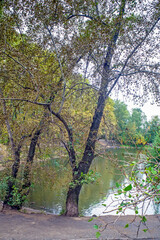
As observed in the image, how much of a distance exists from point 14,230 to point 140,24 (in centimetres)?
679

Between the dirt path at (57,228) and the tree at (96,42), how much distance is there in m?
1.01

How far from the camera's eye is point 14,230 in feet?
18.3

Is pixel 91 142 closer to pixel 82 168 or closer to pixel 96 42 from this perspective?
pixel 82 168

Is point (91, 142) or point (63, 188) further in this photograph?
point (63, 188)

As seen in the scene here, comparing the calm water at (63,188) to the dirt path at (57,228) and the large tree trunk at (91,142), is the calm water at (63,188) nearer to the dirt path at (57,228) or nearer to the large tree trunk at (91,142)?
the large tree trunk at (91,142)

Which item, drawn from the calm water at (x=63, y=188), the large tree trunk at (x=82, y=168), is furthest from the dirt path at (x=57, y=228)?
the calm water at (x=63, y=188)

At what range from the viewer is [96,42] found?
6.67 meters

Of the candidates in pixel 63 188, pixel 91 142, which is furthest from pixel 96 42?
pixel 63 188

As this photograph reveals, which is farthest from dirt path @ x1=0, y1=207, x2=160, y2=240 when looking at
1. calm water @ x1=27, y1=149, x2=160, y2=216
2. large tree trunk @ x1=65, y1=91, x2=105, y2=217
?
calm water @ x1=27, y1=149, x2=160, y2=216

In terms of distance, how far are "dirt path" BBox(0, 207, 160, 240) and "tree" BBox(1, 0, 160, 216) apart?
1006mm

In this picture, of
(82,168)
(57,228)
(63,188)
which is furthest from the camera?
(63,188)

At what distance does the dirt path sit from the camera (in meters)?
5.42

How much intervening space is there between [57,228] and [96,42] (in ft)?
17.6

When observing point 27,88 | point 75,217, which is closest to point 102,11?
point 27,88
